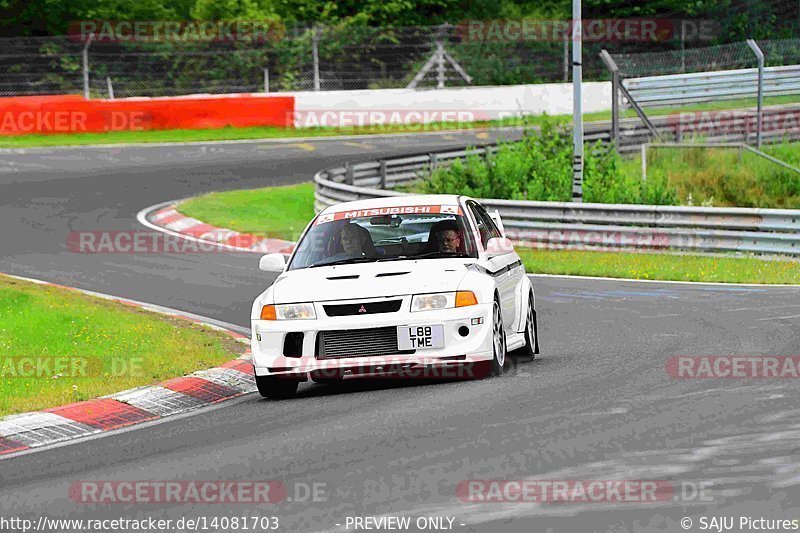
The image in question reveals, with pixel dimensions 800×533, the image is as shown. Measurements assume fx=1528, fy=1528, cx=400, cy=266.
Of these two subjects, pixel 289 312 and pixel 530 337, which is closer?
pixel 289 312

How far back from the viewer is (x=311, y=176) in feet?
110

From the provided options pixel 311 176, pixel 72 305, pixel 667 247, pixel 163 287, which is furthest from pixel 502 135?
pixel 72 305

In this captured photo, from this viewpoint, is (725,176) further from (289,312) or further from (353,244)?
(289,312)

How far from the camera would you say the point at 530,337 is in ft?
41.9

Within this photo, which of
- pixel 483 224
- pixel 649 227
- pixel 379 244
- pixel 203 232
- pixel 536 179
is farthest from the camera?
pixel 536 179

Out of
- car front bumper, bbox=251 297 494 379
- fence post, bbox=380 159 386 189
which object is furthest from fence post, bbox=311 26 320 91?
car front bumper, bbox=251 297 494 379

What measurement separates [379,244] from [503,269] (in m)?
1.03

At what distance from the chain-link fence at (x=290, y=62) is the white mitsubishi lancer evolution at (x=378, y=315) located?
29638 millimetres

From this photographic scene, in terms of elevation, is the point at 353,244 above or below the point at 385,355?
above

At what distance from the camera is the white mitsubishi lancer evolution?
10.9 metres

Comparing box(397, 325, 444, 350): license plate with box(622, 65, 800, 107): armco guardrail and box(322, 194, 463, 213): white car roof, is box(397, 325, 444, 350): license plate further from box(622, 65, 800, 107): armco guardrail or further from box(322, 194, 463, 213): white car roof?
box(622, 65, 800, 107): armco guardrail

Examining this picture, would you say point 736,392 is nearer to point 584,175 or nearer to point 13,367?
point 13,367

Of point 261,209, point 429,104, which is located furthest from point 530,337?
point 429,104

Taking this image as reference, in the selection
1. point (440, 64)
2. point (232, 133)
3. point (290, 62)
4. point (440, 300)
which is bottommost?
point (232, 133)
